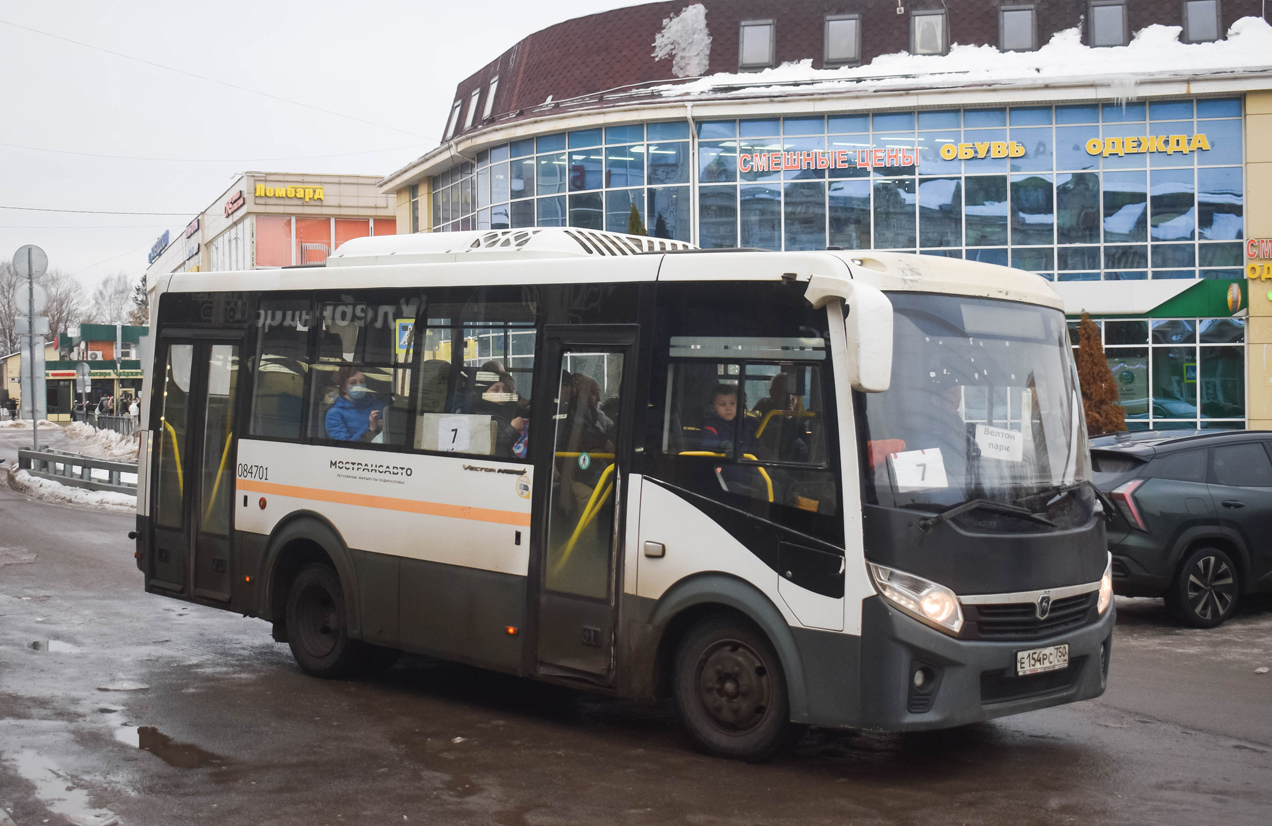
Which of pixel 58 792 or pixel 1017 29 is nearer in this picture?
pixel 58 792

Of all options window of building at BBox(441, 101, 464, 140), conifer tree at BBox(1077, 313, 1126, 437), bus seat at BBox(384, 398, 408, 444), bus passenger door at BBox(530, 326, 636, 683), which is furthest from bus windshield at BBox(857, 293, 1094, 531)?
window of building at BBox(441, 101, 464, 140)

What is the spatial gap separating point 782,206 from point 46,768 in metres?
27.2

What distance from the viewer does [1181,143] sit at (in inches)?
1197

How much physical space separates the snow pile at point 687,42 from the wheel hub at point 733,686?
91.9ft

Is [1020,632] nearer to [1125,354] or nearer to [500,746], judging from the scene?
[500,746]

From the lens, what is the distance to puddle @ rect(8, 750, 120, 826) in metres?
5.71

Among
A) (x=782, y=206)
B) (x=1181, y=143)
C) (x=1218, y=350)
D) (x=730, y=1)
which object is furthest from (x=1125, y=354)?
(x=730, y=1)

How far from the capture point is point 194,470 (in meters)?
9.91

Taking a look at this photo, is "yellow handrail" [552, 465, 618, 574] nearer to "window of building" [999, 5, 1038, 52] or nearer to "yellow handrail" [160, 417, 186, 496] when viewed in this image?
"yellow handrail" [160, 417, 186, 496]

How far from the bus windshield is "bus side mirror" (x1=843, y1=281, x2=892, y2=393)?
0.41 metres

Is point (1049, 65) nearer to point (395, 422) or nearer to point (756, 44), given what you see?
point (756, 44)

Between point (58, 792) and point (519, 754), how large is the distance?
2.19 meters

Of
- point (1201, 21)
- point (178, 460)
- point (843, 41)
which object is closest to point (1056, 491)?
point (178, 460)

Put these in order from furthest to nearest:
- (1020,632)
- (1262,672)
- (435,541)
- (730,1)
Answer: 1. (730,1)
2. (1262,672)
3. (435,541)
4. (1020,632)
